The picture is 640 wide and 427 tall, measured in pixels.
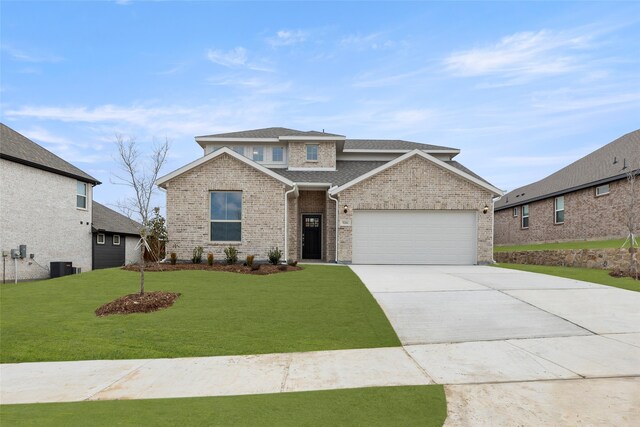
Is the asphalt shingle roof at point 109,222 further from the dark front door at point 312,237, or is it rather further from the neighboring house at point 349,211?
the dark front door at point 312,237

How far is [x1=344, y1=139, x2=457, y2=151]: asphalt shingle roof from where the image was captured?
23250 millimetres

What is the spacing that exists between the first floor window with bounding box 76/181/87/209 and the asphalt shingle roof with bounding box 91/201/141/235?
157 cm

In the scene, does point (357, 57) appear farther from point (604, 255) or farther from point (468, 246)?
point (604, 255)

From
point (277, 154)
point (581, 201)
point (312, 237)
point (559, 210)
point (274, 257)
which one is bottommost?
point (274, 257)

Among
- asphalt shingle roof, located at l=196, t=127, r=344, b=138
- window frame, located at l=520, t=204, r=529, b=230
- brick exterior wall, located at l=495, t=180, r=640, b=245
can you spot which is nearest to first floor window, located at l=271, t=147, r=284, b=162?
asphalt shingle roof, located at l=196, t=127, r=344, b=138

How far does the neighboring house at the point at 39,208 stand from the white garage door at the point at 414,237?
52.7 ft

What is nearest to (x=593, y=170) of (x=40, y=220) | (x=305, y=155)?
(x=305, y=155)

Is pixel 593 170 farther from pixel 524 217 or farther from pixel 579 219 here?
pixel 524 217

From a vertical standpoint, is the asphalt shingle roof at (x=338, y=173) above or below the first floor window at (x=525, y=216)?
above

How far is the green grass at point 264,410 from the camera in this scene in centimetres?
348

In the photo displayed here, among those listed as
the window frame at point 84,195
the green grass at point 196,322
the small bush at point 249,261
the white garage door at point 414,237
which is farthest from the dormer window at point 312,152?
the window frame at point 84,195

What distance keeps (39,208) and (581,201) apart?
30.3 m

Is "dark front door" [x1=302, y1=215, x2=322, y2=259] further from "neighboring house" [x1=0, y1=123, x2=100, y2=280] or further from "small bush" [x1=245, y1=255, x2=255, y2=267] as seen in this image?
"neighboring house" [x1=0, y1=123, x2=100, y2=280]

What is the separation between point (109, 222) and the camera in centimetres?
2475
